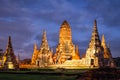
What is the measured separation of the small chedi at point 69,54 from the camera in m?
94.4

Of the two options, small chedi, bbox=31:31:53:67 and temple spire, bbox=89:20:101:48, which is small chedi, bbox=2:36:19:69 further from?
temple spire, bbox=89:20:101:48

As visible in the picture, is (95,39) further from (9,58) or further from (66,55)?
(9,58)

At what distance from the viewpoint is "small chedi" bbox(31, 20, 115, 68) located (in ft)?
310

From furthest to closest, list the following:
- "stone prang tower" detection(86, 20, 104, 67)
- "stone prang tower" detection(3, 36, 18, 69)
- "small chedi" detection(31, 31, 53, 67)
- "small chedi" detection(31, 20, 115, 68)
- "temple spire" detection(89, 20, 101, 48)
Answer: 1. "small chedi" detection(31, 31, 53, 67)
2. "stone prang tower" detection(3, 36, 18, 69)
3. "temple spire" detection(89, 20, 101, 48)
4. "small chedi" detection(31, 20, 115, 68)
5. "stone prang tower" detection(86, 20, 104, 67)

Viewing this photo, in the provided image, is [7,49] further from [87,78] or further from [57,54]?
[87,78]

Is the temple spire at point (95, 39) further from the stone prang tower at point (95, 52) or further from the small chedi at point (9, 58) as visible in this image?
the small chedi at point (9, 58)

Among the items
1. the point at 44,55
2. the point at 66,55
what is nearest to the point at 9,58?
the point at 44,55

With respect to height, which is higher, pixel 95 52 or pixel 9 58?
pixel 95 52

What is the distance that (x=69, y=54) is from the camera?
114562 mm

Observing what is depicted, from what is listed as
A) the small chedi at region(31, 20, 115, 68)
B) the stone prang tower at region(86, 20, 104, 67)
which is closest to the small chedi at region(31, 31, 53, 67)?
the small chedi at region(31, 20, 115, 68)

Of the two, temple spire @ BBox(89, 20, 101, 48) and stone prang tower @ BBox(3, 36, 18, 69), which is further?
stone prang tower @ BBox(3, 36, 18, 69)

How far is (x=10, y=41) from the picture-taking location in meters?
102

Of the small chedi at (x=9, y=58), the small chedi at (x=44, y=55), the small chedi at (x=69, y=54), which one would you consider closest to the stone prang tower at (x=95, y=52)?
the small chedi at (x=69, y=54)

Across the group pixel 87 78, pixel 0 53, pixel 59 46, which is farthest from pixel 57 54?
pixel 87 78
